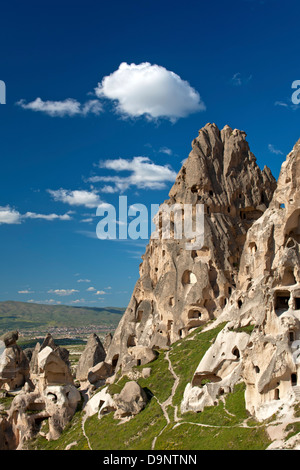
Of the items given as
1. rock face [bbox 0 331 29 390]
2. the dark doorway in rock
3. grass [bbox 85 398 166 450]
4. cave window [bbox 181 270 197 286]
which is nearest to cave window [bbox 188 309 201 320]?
cave window [bbox 181 270 197 286]

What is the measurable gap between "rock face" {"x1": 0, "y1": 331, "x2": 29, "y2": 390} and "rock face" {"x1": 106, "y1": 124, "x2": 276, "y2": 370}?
11917 millimetres

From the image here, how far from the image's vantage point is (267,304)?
34312 mm

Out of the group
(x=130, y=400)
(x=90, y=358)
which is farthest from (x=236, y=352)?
(x=90, y=358)

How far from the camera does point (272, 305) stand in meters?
34.1

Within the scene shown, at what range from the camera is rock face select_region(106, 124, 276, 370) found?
2296 inches

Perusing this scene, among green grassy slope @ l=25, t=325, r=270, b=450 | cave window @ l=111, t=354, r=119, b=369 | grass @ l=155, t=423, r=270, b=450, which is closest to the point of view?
grass @ l=155, t=423, r=270, b=450

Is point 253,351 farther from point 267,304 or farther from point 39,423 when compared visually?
point 39,423

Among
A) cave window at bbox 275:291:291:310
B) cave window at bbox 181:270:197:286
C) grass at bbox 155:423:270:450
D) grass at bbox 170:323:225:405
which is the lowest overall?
grass at bbox 155:423:270:450

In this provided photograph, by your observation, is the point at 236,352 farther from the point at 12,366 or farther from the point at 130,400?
the point at 12,366

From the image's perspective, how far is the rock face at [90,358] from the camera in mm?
65787

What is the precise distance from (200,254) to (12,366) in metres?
28.6

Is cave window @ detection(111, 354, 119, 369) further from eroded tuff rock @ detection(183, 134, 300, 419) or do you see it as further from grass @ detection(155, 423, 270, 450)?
grass @ detection(155, 423, 270, 450)
